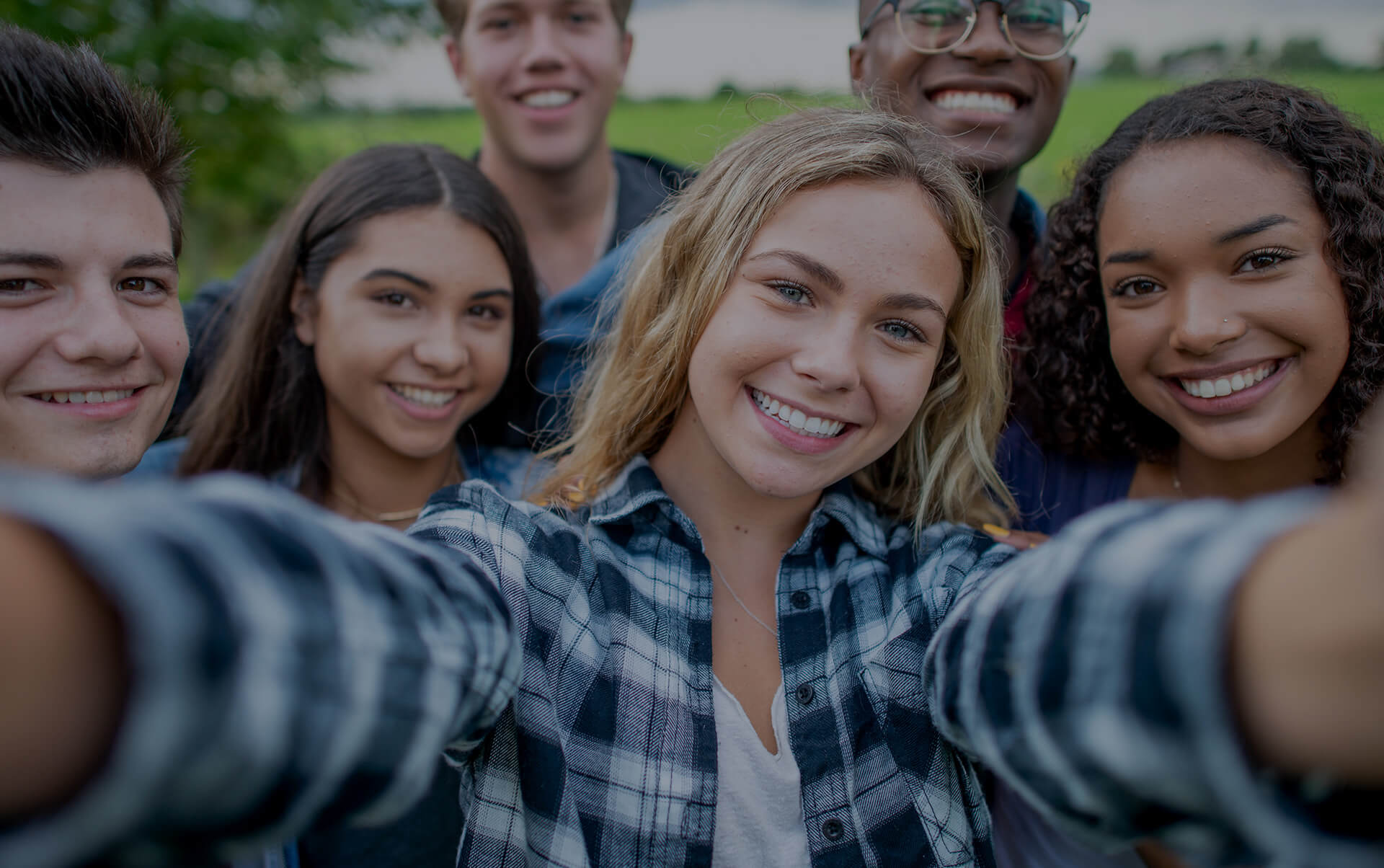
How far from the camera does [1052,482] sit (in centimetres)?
242

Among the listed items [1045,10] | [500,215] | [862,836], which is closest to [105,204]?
[500,215]

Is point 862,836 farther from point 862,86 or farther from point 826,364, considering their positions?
point 862,86

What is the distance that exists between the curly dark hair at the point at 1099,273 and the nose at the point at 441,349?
4.97 feet

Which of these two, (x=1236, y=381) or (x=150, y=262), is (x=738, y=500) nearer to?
(x=1236, y=381)

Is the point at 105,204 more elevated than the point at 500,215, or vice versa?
the point at 500,215

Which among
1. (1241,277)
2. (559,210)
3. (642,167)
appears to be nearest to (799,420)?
(1241,277)

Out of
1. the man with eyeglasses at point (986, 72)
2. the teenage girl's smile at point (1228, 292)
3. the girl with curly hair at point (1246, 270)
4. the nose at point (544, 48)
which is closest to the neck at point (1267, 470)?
the girl with curly hair at point (1246, 270)

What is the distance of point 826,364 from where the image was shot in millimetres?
1651

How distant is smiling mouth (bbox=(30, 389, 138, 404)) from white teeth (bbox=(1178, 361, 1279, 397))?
2264 mm

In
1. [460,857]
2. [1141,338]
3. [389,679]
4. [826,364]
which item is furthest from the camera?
[1141,338]

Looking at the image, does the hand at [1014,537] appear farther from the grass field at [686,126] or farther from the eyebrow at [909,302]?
the grass field at [686,126]

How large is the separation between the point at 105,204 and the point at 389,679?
132 centimetres

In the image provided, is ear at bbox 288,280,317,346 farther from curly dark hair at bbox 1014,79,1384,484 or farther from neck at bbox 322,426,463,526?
curly dark hair at bbox 1014,79,1384,484

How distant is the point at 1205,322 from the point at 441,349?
1.80m
